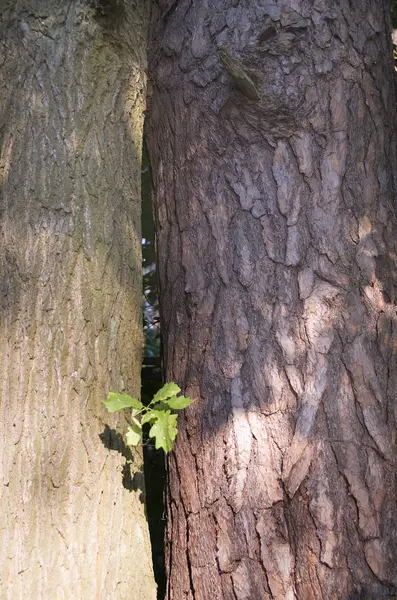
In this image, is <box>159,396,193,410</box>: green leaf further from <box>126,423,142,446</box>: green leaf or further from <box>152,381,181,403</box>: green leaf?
<box>126,423,142,446</box>: green leaf

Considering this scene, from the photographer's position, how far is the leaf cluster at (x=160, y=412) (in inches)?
87.8

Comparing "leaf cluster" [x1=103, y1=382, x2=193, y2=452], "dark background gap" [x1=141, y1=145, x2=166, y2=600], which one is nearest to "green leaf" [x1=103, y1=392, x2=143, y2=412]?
"leaf cluster" [x1=103, y1=382, x2=193, y2=452]

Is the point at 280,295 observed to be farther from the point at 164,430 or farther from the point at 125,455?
the point at 125,455

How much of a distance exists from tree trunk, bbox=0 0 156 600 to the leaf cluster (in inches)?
3.2

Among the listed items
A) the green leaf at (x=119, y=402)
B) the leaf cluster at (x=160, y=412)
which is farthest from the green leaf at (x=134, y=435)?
the green leaf at (x=119, y=402)

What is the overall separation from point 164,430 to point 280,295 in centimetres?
64

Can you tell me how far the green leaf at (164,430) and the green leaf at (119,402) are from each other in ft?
0.31

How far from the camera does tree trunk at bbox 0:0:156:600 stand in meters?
2.10

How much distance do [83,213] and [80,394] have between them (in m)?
0.69

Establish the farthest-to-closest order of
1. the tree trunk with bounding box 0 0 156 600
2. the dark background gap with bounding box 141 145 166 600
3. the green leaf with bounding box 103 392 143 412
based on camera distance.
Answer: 1. the dark background gap with bounding box 141 145 166 600
2. the green leaf with bounding box 103 392 143 412
3. the tree trunk with bounding box 0 0 156 600

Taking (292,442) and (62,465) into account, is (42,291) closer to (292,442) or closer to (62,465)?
(62,465)

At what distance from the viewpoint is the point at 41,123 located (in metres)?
2.49

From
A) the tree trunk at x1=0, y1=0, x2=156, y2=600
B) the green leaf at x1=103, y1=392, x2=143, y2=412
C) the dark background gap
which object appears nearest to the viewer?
the tree trunk at x1=0, y1=0, x2=156, y2=600

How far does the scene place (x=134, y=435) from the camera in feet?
7.56
